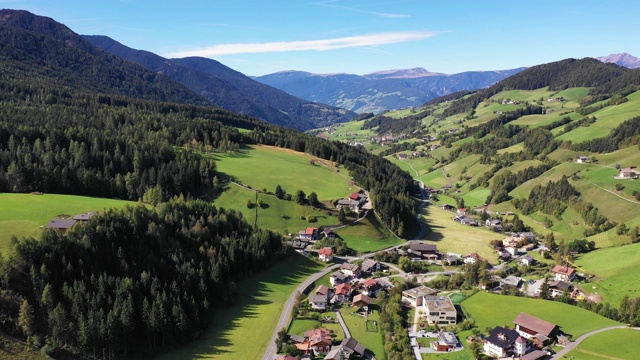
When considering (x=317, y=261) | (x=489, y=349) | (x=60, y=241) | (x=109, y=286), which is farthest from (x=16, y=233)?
(x=489, y=349)

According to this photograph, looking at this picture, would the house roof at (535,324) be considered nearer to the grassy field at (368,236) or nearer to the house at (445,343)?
the house at (445,343)

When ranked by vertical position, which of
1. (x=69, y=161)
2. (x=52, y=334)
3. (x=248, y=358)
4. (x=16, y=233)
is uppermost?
(x=69, y=161)

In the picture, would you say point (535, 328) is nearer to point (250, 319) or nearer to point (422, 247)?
point (250, 319)

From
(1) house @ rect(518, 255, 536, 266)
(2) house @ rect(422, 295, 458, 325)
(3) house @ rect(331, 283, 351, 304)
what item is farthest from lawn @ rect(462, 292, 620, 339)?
(1) house @ rect(518, 255, 536, 266)

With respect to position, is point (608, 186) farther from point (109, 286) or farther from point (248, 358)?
point (109, 286)

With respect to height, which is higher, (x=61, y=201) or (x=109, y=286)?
(x=61, y=201)

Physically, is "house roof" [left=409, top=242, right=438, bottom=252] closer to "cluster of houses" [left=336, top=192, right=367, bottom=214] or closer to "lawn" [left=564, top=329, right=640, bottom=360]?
"cluster of houses" [left=336, top=192, right=367, bottom=214]
